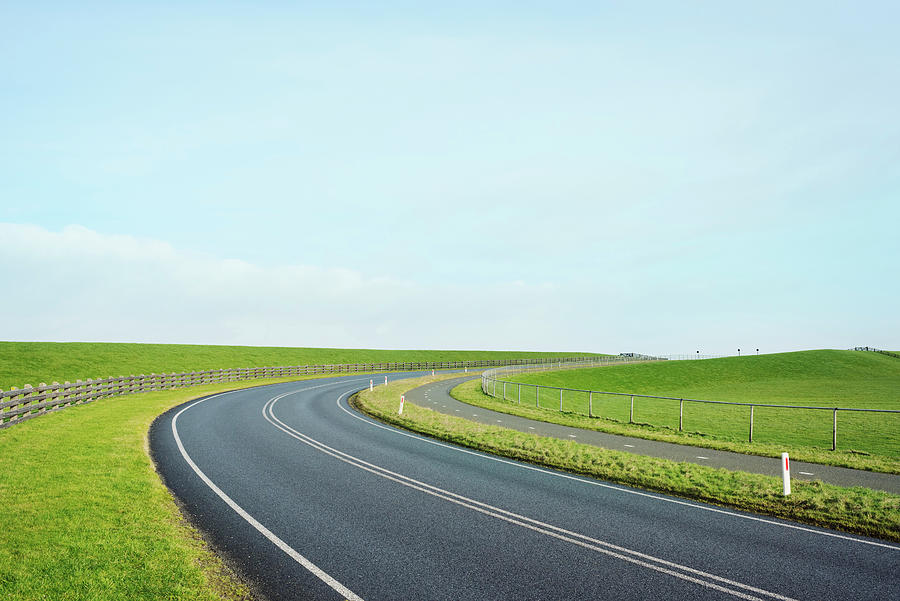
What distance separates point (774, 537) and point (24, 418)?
2492cm

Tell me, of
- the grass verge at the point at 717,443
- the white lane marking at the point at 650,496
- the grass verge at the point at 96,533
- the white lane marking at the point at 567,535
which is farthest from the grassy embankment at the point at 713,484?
the grass verge at the point at 96,533

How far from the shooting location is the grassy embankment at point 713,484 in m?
9.50

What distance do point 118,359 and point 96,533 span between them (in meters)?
70.3

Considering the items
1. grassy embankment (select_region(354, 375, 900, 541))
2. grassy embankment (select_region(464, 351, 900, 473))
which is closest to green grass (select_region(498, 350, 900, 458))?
grassy embankment (select_region(464, 351, 900, 473))

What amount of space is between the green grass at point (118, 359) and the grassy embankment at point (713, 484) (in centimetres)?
4507

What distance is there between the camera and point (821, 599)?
631cm

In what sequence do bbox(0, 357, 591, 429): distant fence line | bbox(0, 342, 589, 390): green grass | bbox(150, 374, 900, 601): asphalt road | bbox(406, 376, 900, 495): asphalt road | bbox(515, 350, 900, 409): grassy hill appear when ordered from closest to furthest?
bbox(150, 374, 900, 601): asphalt road → bbox(406, 376, 900, 495): asphalt road → bbox(0, 357, 591, 429): distant fence line → bbox(515, 350, 900, 409): grassy hill → bbox(0, 342, 589, 390): green grass

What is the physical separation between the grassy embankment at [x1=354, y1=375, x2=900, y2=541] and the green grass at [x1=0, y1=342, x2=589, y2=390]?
45.1 metres

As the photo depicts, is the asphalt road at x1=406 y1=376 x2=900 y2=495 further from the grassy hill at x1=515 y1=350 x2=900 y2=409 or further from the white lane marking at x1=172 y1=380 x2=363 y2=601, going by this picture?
the grassy hill at x1=515 y1=350 x2=900 y2=409

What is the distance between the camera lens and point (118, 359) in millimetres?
67562

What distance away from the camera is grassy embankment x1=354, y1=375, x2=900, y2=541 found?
950cm

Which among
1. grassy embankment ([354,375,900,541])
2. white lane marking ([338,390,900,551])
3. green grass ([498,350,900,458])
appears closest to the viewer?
white lane marking ([338,390,900,551])

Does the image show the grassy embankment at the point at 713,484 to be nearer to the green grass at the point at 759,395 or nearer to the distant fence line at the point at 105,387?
the green grass at the point at 759,395

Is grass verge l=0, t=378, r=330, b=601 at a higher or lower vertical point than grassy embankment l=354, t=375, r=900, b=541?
lower
